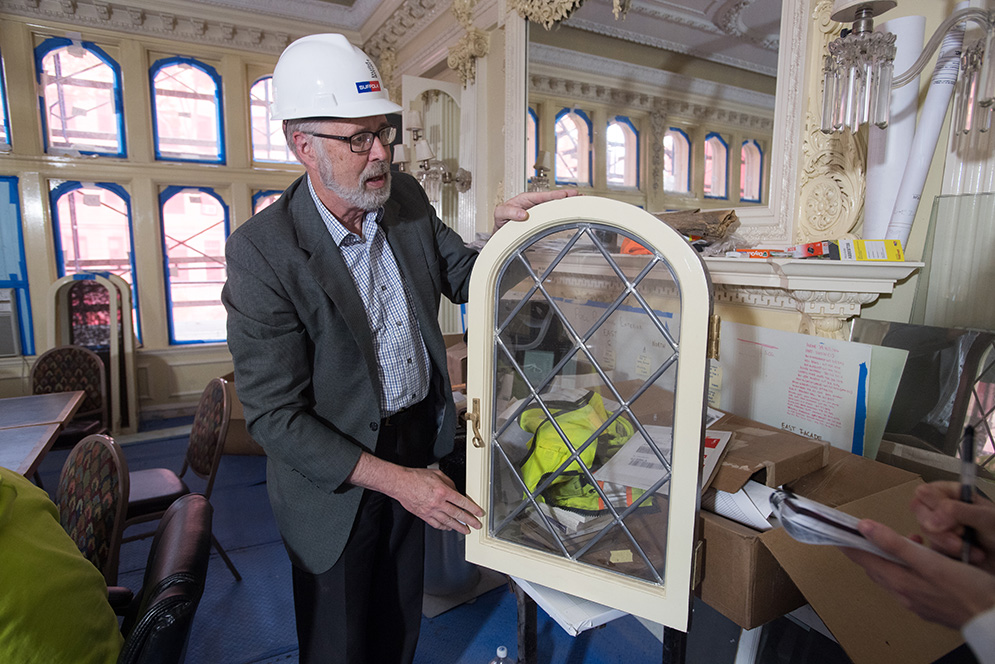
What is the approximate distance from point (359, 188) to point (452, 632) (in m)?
1.63

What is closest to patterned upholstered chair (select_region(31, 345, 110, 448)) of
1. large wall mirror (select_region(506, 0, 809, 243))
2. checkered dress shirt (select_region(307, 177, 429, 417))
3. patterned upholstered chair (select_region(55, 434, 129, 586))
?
patterned upholstered chair (select_region(55, 434, 129, 586))

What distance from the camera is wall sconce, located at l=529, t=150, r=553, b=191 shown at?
251cm

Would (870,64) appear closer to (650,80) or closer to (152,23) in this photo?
(650,80)

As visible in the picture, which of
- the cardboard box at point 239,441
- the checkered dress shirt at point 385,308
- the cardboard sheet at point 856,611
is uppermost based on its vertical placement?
the checkered dress shirt at point 385,308

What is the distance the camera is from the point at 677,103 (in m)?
1.87

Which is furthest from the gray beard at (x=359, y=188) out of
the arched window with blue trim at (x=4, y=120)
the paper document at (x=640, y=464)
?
the arched window with blue trim at (x=4, y=120)

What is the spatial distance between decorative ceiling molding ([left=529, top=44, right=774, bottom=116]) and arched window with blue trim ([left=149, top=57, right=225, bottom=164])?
3.35 m

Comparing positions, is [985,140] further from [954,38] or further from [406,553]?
[406,553]

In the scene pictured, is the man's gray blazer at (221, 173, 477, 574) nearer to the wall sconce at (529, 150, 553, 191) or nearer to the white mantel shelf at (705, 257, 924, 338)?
the white mantel shelf at (705, 257, 924, 338)

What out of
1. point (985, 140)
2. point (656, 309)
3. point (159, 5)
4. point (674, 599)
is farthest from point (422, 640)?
point (159, 5)

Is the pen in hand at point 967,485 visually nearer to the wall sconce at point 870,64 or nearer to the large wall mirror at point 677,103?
the wall sconce at point 870,64

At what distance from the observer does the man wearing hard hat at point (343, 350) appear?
1.10m

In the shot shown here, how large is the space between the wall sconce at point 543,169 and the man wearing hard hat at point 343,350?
4.03ft

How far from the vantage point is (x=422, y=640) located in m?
1.94
